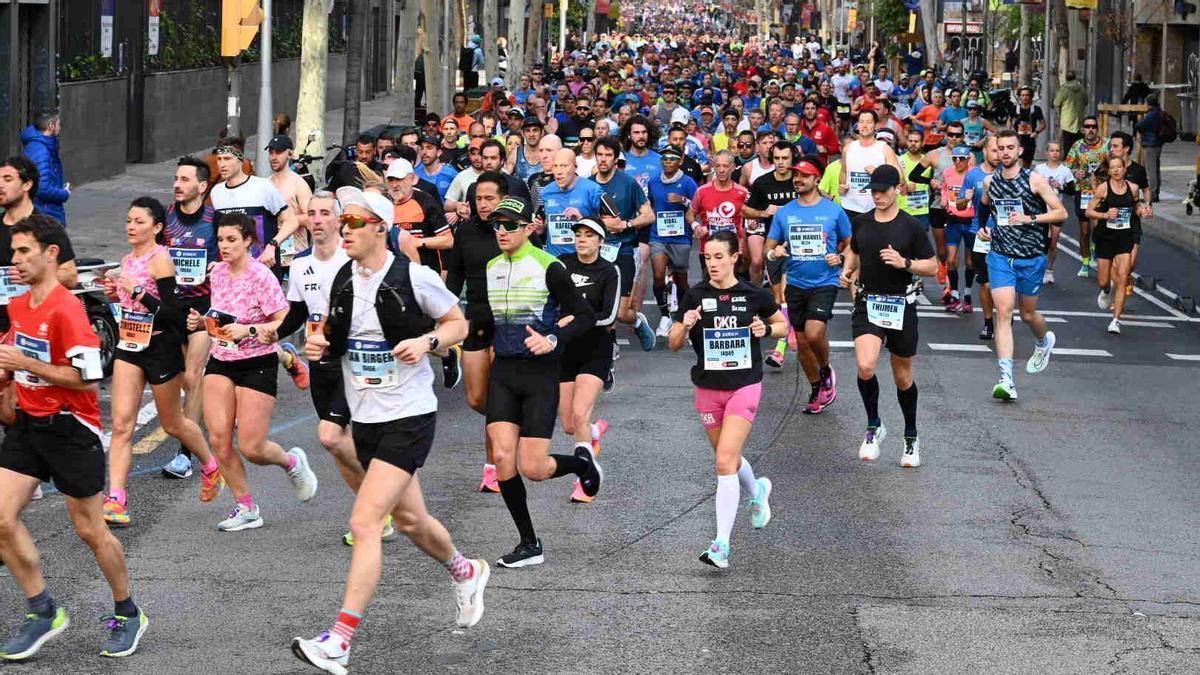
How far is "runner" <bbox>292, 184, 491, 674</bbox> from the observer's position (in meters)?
7.71

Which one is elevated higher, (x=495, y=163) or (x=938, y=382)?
(x=495, y=163)

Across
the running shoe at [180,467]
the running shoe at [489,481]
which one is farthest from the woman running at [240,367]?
the running shoe at [180,467]

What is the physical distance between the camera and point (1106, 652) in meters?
7.94

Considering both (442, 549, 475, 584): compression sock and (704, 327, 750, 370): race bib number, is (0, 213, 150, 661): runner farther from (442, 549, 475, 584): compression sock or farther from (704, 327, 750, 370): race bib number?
(704, 327, 750, 370): race bib number

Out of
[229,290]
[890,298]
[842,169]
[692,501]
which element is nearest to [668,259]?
[842,169]

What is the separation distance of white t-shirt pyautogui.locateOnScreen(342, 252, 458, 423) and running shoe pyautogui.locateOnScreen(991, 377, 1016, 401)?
299 inches

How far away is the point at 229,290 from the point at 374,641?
2658 millimetres

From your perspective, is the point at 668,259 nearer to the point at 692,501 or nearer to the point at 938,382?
the point at 938,382

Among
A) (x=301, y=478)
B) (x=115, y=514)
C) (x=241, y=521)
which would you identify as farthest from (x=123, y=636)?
(x=301, y=478)

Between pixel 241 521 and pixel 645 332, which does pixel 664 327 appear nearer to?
pixel 645 332

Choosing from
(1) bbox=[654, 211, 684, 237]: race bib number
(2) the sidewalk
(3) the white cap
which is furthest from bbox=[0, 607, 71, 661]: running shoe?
(2) the sidewalk

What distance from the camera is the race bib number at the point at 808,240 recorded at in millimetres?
13828

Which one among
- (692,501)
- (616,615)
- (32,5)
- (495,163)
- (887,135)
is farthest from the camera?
(32,5)

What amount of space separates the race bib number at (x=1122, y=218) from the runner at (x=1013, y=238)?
4195mm
